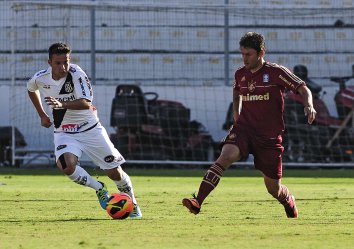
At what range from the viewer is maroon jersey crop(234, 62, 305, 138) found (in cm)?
1107

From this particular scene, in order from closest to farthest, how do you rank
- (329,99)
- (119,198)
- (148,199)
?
(119,198), (148,199), (329,99)

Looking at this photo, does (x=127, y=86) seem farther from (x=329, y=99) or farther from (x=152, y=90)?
(x=329, y=99)

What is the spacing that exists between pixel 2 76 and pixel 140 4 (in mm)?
3739

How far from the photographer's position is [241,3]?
82.2 ft

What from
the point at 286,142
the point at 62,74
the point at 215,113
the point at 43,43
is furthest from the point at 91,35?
the point at 62,74

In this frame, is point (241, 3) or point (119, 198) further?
point (241, 3)

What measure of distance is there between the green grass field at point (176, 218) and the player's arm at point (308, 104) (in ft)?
3.56

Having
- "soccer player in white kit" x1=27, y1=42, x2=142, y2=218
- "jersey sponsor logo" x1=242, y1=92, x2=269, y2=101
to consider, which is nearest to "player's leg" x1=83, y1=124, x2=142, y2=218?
"soccer player in white kit" x1=27, y1=42, x2=142, y2=218

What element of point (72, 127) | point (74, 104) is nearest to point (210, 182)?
point (74, 104)

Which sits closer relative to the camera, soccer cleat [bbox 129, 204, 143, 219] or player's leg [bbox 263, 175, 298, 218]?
player's leg [bbox 263, 175, 298, 218]

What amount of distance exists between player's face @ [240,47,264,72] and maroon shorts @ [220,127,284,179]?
2.30 feet

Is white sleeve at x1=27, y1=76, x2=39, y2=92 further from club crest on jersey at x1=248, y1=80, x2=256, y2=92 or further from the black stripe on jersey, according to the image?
club crest on jersey at x1=248, y1=80, x2=256, y2=92

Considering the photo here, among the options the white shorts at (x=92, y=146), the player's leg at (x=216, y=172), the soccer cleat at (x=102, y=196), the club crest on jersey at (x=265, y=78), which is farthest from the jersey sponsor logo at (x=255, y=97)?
the soccer cleat at (x=102, y=196)

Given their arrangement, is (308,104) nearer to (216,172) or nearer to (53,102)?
(216,172)
